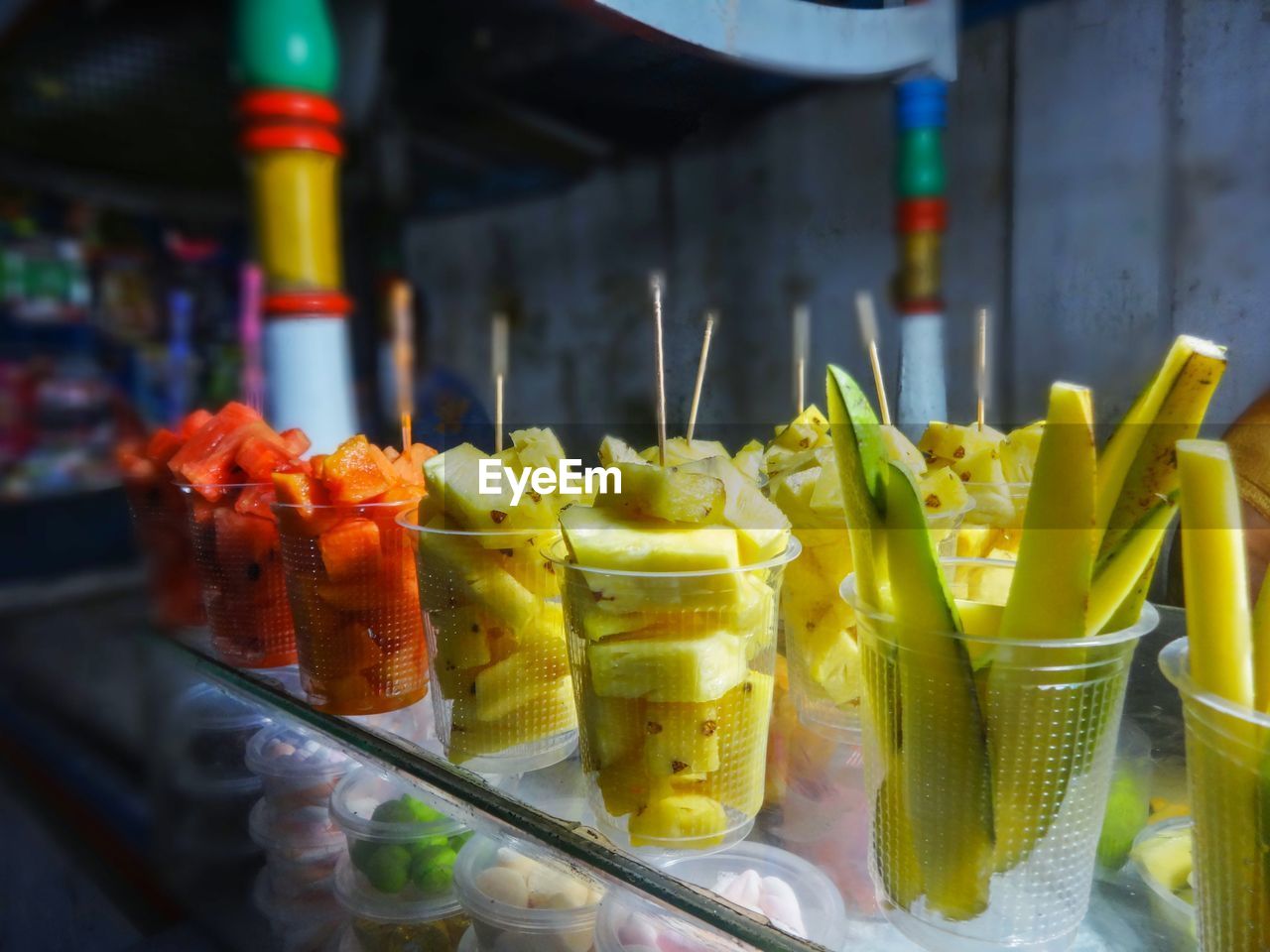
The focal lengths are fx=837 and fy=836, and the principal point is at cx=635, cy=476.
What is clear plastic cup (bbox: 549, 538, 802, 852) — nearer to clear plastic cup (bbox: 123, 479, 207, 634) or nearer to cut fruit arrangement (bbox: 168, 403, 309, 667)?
cut fruit arrangement (bbox: 168, 403, 309, 667)

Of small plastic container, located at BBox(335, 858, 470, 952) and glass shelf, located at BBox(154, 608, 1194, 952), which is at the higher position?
glass shelf, located at BBox(154, 608, 1194, 952)

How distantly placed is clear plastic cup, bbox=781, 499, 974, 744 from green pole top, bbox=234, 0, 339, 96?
0.74 m

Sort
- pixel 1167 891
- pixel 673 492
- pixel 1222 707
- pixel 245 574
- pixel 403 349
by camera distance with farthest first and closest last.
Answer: pixel 245 574 → pixel 403 349 → pixel 673 492 → pixel 1167 891 → pixel 1222 707

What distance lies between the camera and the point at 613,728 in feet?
2.32

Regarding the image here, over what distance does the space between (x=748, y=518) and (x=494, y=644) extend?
312 mm

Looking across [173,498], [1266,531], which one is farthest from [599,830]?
[173,498]

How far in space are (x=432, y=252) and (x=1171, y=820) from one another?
103cm

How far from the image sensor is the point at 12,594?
1.32 m

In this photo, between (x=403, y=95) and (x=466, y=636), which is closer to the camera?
(x=466, y=636)

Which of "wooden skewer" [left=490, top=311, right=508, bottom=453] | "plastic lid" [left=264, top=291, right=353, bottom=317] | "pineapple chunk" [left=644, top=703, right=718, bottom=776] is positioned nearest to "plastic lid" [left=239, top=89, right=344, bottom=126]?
"plastic lid" [left=264, top=291, right=353, bottom=317]

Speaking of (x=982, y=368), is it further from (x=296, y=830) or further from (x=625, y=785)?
(x=296, y=830)

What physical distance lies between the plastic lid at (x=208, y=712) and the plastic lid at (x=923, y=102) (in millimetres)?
1256

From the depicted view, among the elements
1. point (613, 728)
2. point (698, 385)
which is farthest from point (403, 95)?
point (613, 728)

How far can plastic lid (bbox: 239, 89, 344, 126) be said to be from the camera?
92 cm
